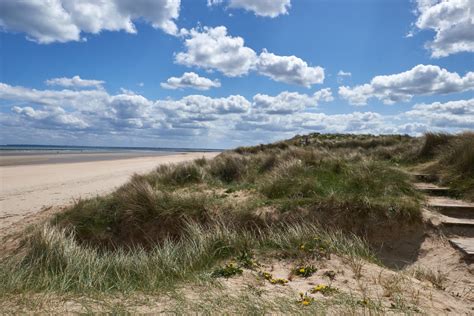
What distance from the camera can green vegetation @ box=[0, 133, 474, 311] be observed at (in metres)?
4.37

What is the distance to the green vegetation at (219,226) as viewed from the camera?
437 cm

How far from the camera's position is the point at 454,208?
670cm

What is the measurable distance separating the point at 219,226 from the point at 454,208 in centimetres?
475

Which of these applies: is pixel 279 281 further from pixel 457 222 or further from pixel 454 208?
pixel 454 208

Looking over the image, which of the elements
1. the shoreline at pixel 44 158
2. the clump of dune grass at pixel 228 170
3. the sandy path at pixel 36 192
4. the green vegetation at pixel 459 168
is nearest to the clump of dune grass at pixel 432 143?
the green vegetation at pixel 459 168

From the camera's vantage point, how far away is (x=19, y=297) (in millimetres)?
3631

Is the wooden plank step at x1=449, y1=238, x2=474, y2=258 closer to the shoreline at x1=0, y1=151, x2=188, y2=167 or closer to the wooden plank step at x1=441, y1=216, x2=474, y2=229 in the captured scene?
the wooden plank step at x1=441, y1=216, x2=474, y2=229

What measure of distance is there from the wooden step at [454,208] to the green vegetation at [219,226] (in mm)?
367

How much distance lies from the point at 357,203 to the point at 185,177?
572cm

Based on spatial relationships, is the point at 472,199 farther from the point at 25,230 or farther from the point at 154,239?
the point at 25,230

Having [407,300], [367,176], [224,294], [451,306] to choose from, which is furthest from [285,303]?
[367,176]

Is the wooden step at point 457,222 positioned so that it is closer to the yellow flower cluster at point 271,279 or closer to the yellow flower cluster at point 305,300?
the yellow flower cluster at point 271,279

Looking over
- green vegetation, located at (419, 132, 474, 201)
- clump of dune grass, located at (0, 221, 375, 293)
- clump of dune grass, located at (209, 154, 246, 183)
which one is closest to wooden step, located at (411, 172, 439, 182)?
green vegetation, located at (419, 132, 474, 201)

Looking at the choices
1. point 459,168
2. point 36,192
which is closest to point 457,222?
point 459,168
